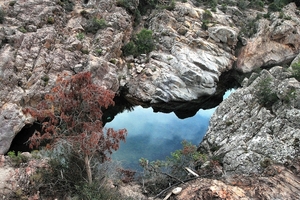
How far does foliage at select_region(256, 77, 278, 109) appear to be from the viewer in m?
18.4

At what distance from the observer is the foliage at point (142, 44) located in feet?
103

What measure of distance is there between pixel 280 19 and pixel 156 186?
31547mm

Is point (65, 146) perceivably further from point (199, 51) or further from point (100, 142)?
point (199, 51)

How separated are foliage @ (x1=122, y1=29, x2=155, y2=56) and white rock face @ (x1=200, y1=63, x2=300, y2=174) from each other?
1369 cm

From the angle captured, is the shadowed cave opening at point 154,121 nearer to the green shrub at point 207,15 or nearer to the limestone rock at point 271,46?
the limestone rock at point 271,46

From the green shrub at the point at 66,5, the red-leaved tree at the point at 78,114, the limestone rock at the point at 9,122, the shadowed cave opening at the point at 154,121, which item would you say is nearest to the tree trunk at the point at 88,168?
the red-leaved tree at the point at 78,114

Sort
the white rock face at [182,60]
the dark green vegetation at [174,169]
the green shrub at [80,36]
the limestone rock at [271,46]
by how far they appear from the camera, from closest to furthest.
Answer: the dark green vegetation at [174,169] → the green shrub at [80,36] → the white rock face at [182,60] → the limestone rock at [271,46]

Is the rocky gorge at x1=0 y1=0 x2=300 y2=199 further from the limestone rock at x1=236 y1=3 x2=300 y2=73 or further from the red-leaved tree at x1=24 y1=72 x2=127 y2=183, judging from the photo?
the red-leaved tree at x1=24 y1=72 x2=127 y2=183

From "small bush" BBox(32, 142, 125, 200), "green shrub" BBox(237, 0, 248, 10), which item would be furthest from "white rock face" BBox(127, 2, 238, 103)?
"small bush" BBox(32, 142, 125, 200)

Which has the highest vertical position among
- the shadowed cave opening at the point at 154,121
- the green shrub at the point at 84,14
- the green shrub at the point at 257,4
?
the green shrub at the point at 257,4

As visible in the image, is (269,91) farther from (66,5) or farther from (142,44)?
(66,5)

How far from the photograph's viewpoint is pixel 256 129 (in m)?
17.7

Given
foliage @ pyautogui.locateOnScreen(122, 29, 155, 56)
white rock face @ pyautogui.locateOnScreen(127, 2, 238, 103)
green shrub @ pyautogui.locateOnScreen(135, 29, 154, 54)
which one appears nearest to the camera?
white rock face @ pyautogui.locateOnScreen(127, 2, 238, 103)

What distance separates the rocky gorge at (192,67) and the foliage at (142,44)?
28.4 inches
